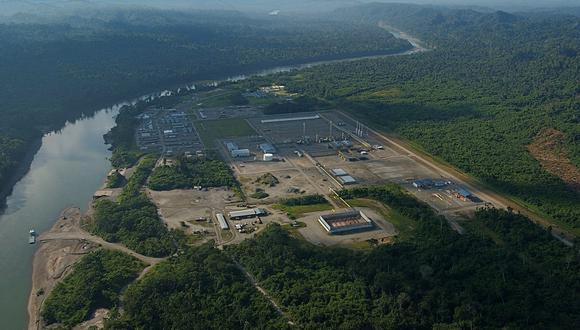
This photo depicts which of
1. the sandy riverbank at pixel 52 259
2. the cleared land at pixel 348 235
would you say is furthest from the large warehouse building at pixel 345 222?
the sandy riverbank at pixel 52 259

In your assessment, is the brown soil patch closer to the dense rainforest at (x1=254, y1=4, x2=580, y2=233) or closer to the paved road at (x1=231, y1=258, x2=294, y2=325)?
the dense rainforest at (x1=254, y1=4, x2=580, y2=233)

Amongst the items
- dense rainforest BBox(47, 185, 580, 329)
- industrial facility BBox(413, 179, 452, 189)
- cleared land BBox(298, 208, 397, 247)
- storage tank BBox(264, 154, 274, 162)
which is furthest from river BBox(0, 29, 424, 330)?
industrial facility BBox(413, 179, 452, 189)

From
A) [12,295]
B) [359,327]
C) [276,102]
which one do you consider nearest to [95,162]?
[12,295]

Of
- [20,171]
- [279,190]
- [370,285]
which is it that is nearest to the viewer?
[370,285]

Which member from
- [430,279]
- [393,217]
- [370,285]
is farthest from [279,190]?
[430,279]

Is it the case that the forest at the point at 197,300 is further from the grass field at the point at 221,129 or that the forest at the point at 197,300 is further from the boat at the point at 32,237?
the grass field at the point at 221,129

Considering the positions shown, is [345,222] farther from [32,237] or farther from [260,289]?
[32,237]
